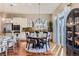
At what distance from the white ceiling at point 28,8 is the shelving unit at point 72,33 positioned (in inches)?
13.4

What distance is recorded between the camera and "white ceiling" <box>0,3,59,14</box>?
2379 mm

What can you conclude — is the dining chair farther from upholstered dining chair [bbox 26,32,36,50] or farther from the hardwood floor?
upholstered dining chair [bbox 26,32,36,50]

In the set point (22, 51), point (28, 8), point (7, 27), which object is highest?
point (28, 8)

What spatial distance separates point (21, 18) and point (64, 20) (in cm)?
77

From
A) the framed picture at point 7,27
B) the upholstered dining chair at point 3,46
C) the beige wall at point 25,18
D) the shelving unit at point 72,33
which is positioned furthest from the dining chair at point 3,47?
the shelving unit at point 72,33

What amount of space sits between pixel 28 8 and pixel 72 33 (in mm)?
906

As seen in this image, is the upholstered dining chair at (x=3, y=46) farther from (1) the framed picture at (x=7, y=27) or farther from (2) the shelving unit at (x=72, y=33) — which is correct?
(2) the shelving unit at (x=72, y=33)

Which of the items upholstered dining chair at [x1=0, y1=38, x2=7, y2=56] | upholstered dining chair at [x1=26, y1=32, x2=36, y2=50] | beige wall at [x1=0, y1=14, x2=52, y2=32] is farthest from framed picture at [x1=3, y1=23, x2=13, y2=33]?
upholstered dining chair at [x1=26, y1=32, x2=36, y2=50]

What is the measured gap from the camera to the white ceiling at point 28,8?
93.7 inches

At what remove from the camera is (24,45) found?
2441 mm

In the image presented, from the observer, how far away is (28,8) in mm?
2416

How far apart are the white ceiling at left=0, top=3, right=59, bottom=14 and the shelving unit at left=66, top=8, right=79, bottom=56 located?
34cm

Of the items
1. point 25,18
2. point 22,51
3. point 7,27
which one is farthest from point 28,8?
point 22,51

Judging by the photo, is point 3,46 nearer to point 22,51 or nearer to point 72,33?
point 22,51
